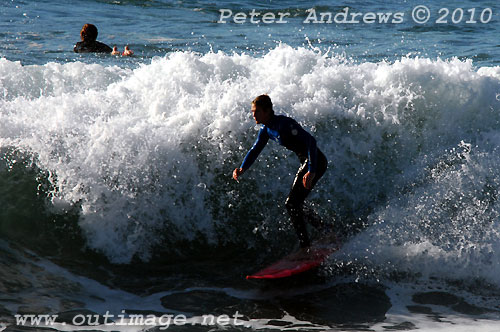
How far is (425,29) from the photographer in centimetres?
1667

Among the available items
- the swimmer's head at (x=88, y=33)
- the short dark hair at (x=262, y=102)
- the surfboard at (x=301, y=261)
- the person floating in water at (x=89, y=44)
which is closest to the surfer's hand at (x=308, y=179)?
the short dark hair at (x=262, y=102)

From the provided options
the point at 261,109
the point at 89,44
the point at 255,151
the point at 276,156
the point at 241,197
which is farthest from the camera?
the point at 89,44

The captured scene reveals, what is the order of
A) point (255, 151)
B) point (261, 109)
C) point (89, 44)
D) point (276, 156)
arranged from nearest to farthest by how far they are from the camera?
point (261, 109) → point (255, 151) → point (276, 156) → point (89, 44)

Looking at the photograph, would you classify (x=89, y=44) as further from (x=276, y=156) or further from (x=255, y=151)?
(x=255, y=151)

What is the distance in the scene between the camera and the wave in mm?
7078

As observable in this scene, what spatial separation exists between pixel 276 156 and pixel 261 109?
1.94m

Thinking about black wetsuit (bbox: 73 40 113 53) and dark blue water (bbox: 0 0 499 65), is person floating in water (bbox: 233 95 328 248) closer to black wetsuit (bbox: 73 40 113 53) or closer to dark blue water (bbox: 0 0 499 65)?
dark blue water (bbox: 0 0 499 65)

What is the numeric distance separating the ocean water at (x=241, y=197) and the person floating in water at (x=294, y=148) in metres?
0.67

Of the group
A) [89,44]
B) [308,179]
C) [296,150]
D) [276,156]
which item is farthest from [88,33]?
[308,179]

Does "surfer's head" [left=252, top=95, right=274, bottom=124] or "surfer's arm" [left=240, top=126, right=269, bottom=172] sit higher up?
"surfer's head" [left=252, top=95, right=274, bottom=124]

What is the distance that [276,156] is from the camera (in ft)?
25.9

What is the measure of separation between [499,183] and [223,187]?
3.53 meters

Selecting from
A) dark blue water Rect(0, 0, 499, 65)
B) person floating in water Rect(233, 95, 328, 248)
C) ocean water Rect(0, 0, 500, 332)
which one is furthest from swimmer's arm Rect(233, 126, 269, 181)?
dark blue water Rect(0, 0, 499, 65)

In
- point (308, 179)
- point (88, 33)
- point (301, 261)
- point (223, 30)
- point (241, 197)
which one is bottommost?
point (301, 261)
